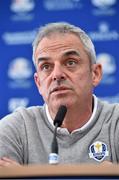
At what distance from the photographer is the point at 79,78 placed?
2031mm

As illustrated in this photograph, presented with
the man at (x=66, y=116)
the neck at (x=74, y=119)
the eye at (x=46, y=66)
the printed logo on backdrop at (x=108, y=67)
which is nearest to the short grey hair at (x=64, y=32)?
the man at (x=66, y=116)

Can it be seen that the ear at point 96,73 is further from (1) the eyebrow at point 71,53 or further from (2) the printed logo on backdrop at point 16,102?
(2) the printed logo on backdrop at point 16,102

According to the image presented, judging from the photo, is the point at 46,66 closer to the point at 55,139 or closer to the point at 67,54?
the point at 67,54

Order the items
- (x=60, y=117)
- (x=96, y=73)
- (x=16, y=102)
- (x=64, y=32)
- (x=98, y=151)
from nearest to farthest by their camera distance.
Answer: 1. (x=60, y=117)
2. (x=98, y=151)
3. (x=64, y=32)
4. (x=96, y=73)
5. (x=16, y=102)

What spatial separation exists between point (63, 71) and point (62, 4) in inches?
45.7

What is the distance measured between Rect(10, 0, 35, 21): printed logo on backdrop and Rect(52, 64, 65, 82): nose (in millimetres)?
1151

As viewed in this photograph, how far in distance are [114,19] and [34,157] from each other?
4.56ft

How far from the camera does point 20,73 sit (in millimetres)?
2977

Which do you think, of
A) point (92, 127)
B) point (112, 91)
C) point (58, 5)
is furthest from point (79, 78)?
point (58, 5)

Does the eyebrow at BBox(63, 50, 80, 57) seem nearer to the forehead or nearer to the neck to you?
the forehead

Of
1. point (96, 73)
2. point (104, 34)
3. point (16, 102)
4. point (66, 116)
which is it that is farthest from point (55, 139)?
point (104, 34)

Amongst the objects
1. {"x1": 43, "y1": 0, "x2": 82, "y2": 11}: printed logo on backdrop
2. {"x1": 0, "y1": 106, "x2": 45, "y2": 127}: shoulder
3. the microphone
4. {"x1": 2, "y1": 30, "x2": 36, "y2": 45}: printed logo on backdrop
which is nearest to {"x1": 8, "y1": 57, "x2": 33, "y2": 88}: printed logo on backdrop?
{"x1": 2, "y1": 30, "x2": 36, "y2": 45}: printed logo on backdrop

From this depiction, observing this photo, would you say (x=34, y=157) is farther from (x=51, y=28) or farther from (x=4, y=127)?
(x=51, y=28)

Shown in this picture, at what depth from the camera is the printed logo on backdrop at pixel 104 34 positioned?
2.94 metres
